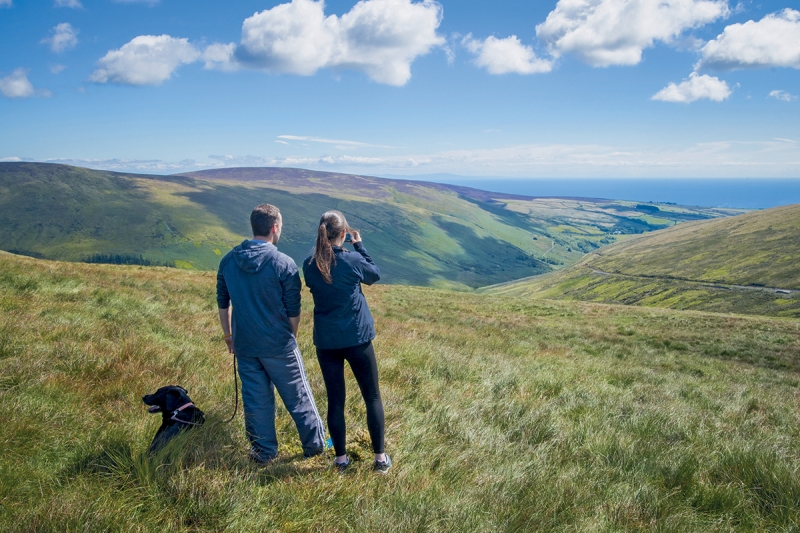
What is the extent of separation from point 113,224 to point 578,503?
20950 cm

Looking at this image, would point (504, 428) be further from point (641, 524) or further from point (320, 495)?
point (320, 495)

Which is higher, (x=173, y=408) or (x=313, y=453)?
(x=173, y=408)

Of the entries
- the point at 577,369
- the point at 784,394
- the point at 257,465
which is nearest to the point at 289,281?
the point at 257,465

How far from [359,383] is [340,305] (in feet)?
2.63

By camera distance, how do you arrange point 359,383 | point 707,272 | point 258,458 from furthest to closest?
1. point 707,272
2. point 359,383
3. point 258,458

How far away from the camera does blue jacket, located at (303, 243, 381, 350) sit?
4020 millimetres

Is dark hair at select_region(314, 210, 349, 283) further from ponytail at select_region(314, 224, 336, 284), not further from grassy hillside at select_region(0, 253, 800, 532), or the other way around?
grassy hillside at select_region(0, 253, 800, 532)

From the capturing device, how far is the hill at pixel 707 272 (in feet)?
343

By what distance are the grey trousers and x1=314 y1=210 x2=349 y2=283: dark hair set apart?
95 cm

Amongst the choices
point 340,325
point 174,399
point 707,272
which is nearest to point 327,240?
point 340,325

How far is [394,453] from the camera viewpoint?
422 cm

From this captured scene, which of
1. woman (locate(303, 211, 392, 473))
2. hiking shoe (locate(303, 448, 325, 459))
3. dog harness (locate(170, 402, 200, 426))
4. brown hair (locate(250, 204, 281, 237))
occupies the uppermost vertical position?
brown hair (locate(250, 204, 281, 237))

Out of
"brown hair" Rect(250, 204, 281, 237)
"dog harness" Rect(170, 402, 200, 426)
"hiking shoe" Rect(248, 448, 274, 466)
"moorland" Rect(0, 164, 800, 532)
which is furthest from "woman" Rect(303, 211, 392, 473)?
"dog harness" Rect(170, 402, 200, 426)

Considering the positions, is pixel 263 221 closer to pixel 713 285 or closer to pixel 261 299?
pixel 261 299
